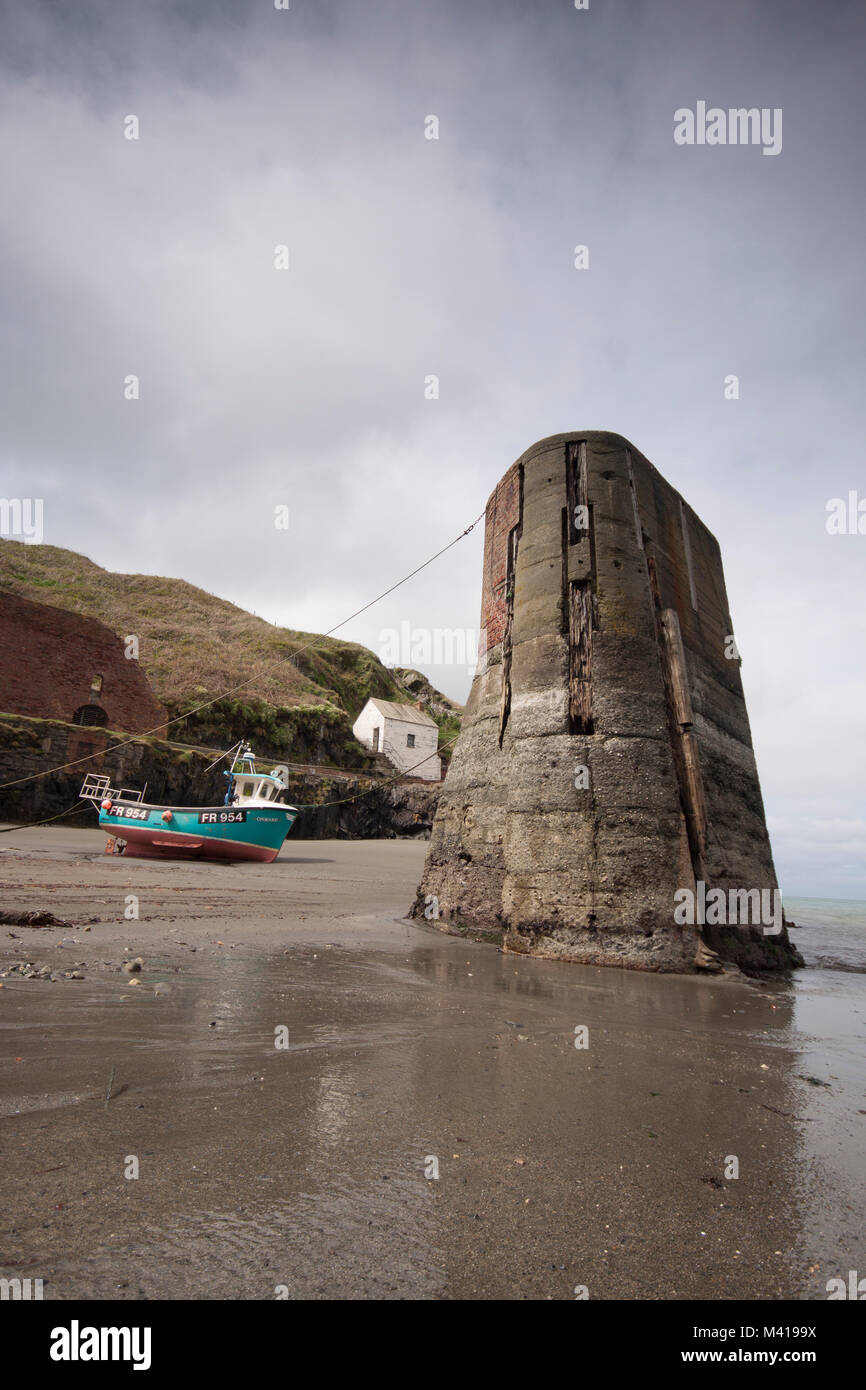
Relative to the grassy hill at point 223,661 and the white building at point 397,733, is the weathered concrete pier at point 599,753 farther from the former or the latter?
the white building at point 397,733

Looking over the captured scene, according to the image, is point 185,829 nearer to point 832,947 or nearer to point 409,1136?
point 832,947

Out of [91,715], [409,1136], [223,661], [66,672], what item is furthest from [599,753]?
[223,661]

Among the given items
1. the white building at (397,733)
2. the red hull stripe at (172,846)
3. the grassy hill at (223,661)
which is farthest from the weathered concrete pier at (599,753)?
the white building at (397,733)

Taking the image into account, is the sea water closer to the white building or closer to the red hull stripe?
the red hull stripe

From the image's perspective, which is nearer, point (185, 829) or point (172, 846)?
point (172, 846)

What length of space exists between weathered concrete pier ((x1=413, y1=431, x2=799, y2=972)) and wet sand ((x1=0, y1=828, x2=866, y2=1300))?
154cm

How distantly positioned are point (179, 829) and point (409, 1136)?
1676 cm

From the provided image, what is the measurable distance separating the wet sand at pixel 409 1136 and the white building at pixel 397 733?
41953 millimetres

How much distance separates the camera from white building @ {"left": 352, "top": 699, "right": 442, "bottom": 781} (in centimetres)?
4838

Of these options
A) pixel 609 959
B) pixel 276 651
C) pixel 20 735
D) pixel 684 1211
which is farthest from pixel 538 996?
pixel 276 651

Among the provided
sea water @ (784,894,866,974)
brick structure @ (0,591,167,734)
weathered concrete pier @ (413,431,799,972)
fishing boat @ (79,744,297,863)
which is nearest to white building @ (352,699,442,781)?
brick structure @ (0,591,167,734)

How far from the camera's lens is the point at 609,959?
6.77 m

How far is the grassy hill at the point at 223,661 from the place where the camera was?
36.0 m

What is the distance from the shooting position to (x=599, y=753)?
294 inches
